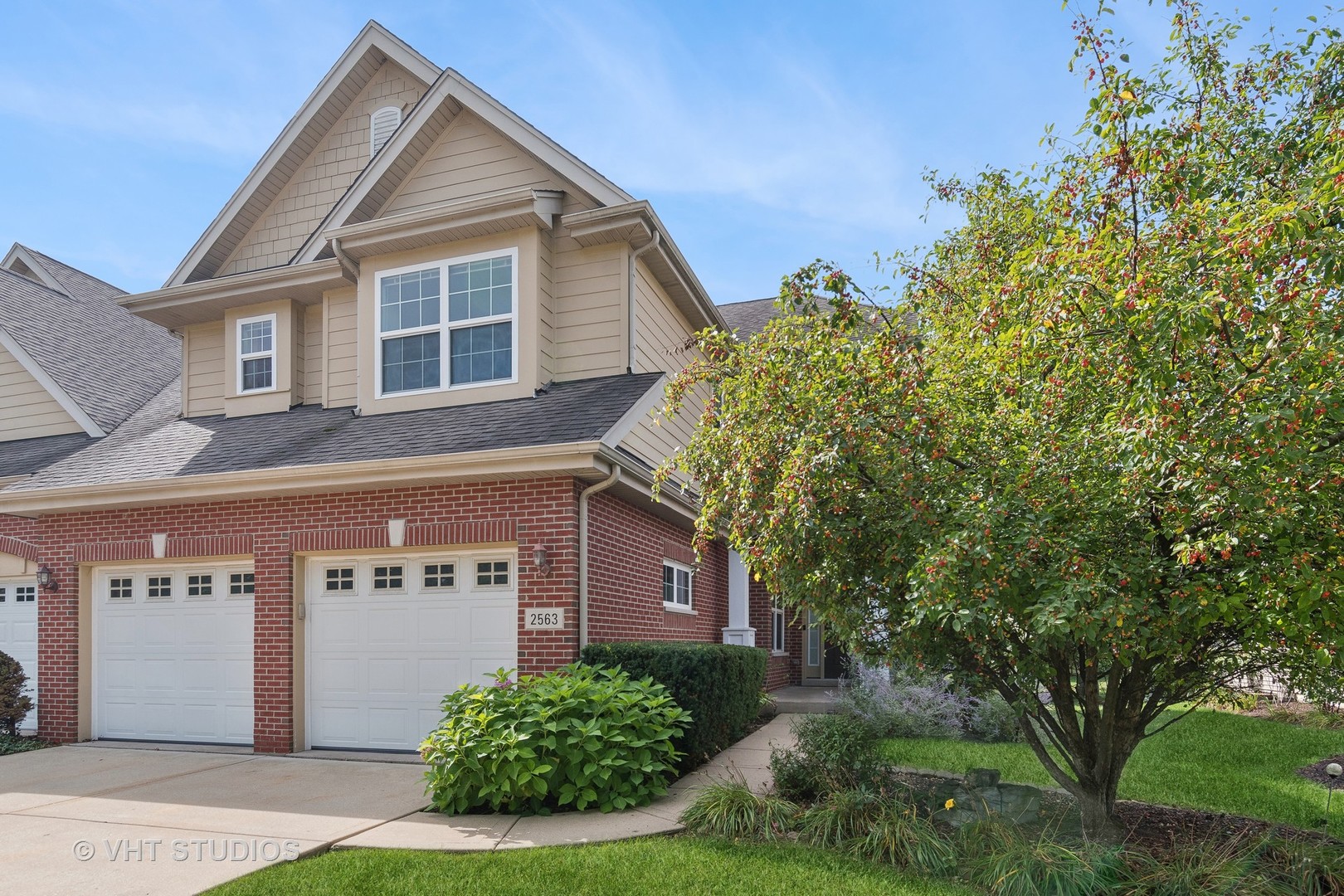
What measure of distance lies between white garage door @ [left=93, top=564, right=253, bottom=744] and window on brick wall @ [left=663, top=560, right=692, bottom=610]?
5240mm

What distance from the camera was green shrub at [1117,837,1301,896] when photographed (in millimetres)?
5469

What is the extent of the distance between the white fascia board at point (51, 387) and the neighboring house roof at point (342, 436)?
966mm

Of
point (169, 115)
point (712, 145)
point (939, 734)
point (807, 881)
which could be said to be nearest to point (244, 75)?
point (169, 115)

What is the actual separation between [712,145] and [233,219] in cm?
804

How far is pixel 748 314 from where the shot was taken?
828 inches

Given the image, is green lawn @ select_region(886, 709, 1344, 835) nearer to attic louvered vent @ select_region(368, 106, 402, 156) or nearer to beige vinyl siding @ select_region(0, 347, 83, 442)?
attic louvered vent @ select_region(368, 106, 402, 156)

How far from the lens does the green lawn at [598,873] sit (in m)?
5.71

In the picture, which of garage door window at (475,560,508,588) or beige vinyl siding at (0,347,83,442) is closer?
garage door window at (475,560,508,588)

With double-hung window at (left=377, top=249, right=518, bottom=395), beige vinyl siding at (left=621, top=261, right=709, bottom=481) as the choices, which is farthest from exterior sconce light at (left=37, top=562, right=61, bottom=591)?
→ beige vinyl siding at (left=621, top=261, right=709, bottom=481)

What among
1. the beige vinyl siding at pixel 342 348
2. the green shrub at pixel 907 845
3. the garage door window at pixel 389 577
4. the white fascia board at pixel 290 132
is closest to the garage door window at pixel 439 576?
the garage door window at pixel 389 577

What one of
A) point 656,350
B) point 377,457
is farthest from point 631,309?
point 377,457

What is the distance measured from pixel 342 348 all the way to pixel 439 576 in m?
4.43

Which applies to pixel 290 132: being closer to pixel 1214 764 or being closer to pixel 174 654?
pixel 174 654

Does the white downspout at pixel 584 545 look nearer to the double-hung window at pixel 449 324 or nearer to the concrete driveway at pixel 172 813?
the concrete driveway at pixel 172 813
